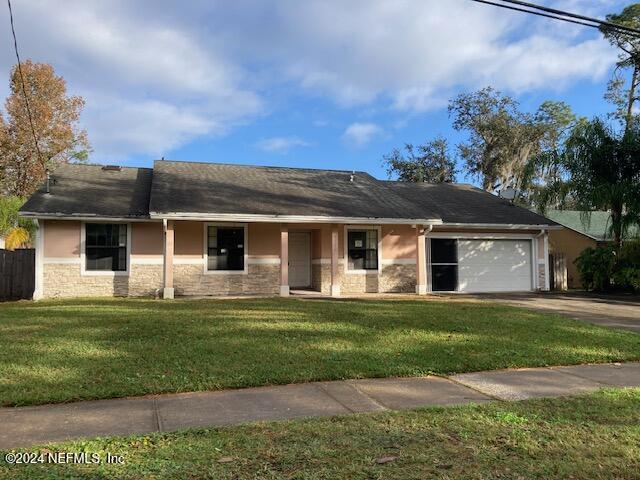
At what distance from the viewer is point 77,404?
5145 millimetres

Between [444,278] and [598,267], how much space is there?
5.35 metres

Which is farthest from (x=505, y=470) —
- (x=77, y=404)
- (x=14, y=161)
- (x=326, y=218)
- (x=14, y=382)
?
(x=14, y=161)

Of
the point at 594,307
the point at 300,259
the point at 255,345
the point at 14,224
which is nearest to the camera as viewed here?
the point at 255,345

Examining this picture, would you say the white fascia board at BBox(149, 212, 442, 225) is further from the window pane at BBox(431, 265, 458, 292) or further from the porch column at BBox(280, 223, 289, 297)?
the window pane at BBox(431, 265, 458, 292)

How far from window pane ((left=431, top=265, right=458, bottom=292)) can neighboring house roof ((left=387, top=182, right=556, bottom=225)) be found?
1699 millimetres

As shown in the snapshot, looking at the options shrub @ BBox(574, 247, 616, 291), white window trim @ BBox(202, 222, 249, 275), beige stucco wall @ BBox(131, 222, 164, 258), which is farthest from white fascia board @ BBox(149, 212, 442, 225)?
shrub @ BBox(574, 247, 616, 291)

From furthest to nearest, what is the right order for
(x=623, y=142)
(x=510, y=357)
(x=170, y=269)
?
(x=623, y=142), (x=170, y=269), (x=510, y=357)

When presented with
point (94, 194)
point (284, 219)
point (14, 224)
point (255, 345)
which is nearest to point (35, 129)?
point (14, 224)

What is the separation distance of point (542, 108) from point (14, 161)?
3350 cm

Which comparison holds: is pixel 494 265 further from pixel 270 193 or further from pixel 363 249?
pixel 270 193

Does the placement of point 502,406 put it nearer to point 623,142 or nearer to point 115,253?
point 115,253

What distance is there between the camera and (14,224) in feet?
81.1

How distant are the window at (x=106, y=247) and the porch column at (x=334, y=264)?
20.2 ft

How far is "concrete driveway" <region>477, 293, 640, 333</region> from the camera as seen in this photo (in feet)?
37.5
